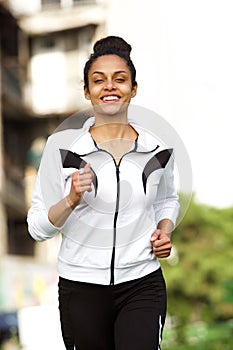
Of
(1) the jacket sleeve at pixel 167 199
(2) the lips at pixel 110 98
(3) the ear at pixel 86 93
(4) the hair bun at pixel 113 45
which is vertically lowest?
(1) the jacket sleeve at pixel 167 199

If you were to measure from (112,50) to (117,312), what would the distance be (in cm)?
90

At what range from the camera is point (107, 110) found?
3967mm

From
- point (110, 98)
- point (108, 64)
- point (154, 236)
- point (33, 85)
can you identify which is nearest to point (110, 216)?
point (154, 236)

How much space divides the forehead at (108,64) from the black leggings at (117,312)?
27.6 inches

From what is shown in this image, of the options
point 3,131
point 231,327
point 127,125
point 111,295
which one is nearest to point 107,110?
point 127,125

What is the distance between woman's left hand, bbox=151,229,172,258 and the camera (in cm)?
389

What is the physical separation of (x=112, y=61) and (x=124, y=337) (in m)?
0.93

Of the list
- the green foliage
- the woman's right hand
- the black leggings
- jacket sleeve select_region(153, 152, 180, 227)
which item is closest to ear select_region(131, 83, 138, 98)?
jacket sleeve select_region(153, 152, 180, 227)

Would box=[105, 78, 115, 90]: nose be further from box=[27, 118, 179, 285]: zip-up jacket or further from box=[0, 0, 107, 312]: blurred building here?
box=[0, 0, 107, 312]: blurred building

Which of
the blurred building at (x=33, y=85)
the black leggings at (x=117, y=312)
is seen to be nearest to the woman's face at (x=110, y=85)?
the black leggings at (x=117, y=312)

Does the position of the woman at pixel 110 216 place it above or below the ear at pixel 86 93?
below

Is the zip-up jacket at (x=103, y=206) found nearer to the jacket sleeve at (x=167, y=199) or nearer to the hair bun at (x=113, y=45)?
the jacket sleeve at (x=167, y=199)

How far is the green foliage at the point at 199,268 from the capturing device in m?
39.3

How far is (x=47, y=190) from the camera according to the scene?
3975mm
